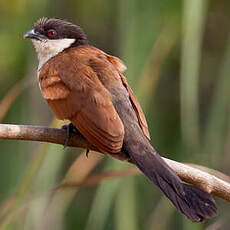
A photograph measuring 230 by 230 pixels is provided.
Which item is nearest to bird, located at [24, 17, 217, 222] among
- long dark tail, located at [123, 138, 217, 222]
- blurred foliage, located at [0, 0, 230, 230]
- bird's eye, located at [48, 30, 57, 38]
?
long dark tail, located at [123, 138, 217, 222]

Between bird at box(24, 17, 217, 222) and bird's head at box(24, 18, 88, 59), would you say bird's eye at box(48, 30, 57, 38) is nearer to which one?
bird's head at box(24, 18, 88, 59)

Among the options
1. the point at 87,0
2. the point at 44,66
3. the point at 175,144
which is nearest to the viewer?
the point at 44,66

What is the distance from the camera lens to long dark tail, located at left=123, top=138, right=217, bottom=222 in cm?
244

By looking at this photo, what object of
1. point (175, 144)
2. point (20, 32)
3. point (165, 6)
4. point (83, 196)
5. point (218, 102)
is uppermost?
point (165, 6)

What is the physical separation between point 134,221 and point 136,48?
85 cm

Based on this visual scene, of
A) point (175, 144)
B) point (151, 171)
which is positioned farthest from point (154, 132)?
point (151, 171)

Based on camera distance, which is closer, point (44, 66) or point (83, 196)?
point (44, 66)

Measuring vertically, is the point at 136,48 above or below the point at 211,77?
above

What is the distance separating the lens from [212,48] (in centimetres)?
509

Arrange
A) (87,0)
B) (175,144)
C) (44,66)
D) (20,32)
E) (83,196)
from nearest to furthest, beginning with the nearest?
(44,66)
(20,32)
(175,144)
(87,0)
(83,196)

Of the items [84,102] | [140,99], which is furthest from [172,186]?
[140,99]

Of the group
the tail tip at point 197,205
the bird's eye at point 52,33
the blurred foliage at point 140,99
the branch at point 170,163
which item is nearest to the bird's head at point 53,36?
the bird's eye at point 52,33

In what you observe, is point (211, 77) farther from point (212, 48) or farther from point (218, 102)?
point (218, 102)

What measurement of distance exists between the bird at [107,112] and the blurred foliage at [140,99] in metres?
0.26
